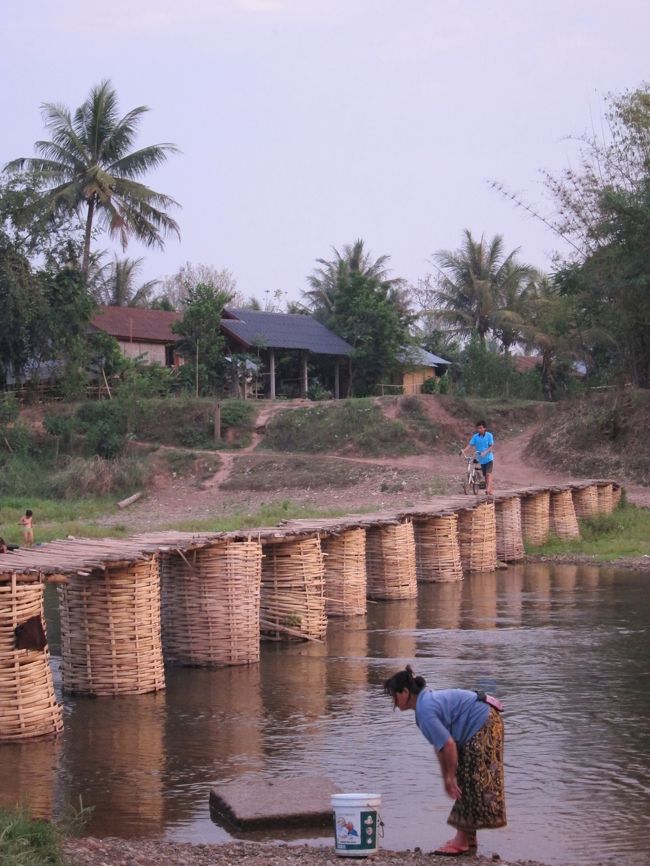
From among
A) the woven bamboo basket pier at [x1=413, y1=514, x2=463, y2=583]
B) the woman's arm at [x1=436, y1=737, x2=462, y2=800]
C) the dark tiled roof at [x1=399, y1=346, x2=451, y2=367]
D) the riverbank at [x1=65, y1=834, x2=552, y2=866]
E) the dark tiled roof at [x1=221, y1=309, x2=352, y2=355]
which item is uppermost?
the dark tiled roof at [x1=221, y1=309, x2=352, y2=355]

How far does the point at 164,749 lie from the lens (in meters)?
9.49

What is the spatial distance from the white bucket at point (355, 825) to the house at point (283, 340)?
1475 inches

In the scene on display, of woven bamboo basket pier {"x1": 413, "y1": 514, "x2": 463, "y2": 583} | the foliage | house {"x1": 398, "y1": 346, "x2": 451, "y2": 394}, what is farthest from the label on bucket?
house {"x1": 398, "y1": 346, "x2": 451, "y2": 394}

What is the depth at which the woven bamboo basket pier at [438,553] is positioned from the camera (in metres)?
19.7

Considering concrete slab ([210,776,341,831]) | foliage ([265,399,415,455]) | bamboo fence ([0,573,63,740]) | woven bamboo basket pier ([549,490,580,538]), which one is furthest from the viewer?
foliage ([265,399,415,455])

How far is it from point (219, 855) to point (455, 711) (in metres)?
1.57

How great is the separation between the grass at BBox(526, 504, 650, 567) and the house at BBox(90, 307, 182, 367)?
22.0 metres

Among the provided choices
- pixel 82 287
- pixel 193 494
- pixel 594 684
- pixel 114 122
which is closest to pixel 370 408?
pixel 193 494

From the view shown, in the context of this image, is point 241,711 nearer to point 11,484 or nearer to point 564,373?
point 11,484

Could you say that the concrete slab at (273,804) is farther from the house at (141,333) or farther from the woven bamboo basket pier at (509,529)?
the house at (141,333)

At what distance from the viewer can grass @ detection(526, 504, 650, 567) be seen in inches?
910

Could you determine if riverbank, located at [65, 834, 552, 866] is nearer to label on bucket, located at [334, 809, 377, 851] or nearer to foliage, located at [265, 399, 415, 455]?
label on bucket, located at [334, 809, 377, 851]

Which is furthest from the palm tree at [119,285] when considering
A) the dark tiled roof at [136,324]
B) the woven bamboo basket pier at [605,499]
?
the woven bamboo basket pier at [605,499]

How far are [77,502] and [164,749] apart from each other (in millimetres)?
23399
